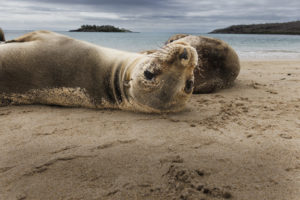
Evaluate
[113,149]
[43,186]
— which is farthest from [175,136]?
[43,186]

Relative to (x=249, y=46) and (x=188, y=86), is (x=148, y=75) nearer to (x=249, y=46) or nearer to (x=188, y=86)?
(x=188, y=86)

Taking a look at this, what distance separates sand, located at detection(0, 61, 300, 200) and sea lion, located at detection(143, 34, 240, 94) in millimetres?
1042

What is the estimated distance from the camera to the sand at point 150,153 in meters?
1.73

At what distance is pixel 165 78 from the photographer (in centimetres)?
274

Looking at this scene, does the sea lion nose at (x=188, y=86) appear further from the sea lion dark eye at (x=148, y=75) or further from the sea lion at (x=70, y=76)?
the sea lion dark eye at (x=148, y=75)

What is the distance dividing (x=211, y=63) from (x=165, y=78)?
2.11 metres

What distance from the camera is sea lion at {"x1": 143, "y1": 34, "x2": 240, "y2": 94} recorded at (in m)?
4.53

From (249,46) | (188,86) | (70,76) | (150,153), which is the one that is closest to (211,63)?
(188,86)

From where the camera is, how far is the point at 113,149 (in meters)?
2.28

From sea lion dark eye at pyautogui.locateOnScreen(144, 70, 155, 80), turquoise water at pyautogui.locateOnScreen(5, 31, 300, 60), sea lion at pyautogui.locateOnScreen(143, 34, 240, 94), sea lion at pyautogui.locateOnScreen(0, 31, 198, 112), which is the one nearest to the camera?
sea lion dark eye at pyautogui.locateOnScreen(144, 70, 155, 80)

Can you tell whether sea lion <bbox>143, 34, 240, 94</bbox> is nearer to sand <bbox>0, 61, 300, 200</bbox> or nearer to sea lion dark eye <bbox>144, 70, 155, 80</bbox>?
sand <bbox>0, 61, 300, 200</bbox>

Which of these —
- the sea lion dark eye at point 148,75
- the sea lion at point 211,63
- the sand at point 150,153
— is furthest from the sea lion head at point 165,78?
the sea lion at point 211,63

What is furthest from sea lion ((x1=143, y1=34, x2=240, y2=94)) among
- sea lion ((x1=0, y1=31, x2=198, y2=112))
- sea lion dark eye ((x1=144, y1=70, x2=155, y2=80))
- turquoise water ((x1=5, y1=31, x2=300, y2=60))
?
sea lion dark eye ((x1=144, y1=70, x2=155, y2=80))

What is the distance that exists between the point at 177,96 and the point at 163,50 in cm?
53
